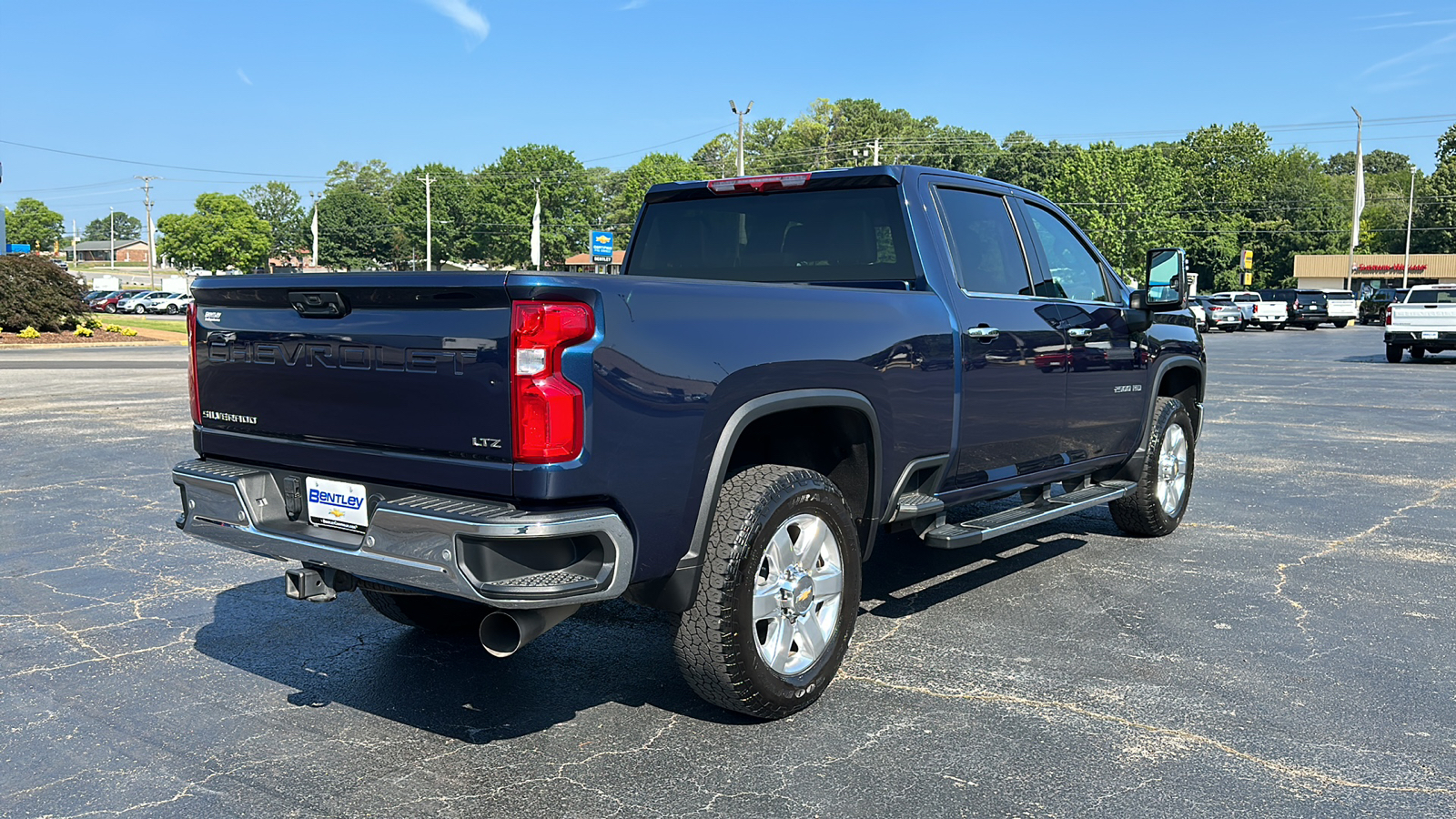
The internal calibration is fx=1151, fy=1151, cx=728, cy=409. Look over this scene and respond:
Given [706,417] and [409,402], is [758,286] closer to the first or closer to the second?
[706,417]

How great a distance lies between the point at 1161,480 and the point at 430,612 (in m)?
4.51

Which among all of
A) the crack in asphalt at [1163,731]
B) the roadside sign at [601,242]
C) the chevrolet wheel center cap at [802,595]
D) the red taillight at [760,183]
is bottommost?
the crack in asphalt at [1163,731]

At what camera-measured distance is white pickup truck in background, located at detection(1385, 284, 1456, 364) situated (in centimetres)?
2445

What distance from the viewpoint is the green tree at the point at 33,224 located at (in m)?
147

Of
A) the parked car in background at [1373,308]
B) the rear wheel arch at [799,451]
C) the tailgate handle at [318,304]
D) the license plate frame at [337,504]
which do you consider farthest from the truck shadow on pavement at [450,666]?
the parked car in background at [1373,308]

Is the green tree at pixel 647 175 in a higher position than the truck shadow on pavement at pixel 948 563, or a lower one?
higher

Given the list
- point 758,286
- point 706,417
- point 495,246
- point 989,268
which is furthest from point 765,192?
point 495,246

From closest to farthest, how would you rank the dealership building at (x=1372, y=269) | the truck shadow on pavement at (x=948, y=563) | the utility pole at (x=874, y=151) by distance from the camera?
1. the truck shadow on pavement at (x=948, y=563)
2. the utility pole at (x=874, y=151)
3. the dealership building at (x=1372, y=269)

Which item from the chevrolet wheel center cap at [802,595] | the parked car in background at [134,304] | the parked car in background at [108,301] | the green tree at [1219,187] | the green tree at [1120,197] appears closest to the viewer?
the chevrolet wheel center cap at [802,595]

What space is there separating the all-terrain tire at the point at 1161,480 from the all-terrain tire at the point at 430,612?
3.96 meters

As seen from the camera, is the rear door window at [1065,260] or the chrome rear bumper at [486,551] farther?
the rear door window at [1065,260]

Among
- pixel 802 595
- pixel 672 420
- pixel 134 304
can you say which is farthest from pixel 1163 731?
pixel 134 304

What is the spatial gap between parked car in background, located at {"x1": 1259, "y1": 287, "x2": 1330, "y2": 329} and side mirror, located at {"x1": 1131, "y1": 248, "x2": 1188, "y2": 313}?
156 feet

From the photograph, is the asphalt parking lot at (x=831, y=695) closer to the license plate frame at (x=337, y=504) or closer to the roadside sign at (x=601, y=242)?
the license plate frame at (x=337, y=504)
